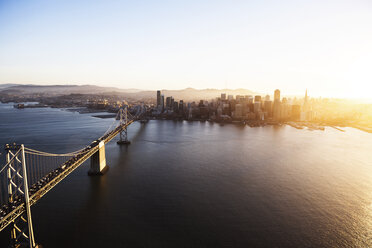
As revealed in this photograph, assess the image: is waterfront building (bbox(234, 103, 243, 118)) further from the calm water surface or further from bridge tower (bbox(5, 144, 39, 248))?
bridge tower (bbox(5, 144, 39, 248))

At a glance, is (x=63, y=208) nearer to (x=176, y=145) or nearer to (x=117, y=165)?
(x=117, y=165)

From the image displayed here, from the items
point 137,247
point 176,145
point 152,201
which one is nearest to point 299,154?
point 176,145

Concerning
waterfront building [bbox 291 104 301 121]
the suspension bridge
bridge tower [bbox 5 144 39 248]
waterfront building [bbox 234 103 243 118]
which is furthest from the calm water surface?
waterfront building [bbox 291 104 301 121]

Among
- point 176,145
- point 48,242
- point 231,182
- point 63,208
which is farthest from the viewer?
point 176,145

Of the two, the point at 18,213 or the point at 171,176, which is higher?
the point at 18,213

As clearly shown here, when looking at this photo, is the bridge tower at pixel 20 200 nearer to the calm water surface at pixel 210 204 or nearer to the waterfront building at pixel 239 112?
the calm water surface at pixel 210 204

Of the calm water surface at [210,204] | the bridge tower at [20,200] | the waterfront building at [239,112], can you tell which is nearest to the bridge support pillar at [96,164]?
the calm water surface at [210,204]

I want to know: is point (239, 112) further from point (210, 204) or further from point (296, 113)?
point (210, 204)

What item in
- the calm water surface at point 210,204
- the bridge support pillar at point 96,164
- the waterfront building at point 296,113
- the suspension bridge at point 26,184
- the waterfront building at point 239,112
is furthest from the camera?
the waterfront building at point 296,113

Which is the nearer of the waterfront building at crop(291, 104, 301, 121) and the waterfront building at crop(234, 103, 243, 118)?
the waterfront building at crop(234, 103, 243, 118)

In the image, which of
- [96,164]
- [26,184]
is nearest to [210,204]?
[26,184]

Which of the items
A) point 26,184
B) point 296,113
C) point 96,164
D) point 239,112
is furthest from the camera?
point 296,113
